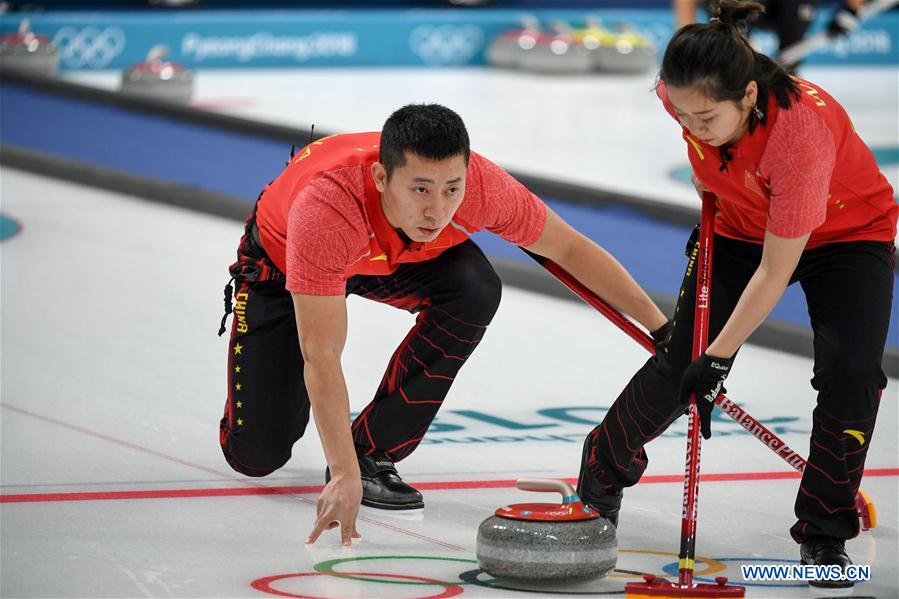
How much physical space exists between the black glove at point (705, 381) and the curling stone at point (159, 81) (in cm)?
613

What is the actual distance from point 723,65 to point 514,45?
31.0 ft

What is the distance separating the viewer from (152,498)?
3119 mm

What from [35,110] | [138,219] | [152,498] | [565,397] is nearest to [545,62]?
[35,110]

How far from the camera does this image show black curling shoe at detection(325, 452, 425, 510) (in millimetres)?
3129

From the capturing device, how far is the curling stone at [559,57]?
1162cm

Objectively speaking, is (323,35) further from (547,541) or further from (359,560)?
(547,541)

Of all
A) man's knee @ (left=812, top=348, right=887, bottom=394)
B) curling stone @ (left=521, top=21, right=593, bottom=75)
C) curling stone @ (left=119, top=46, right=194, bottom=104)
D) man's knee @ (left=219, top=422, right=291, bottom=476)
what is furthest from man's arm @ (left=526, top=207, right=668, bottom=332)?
curling stone @ (left=521, top=21, right=593, bottom=75)

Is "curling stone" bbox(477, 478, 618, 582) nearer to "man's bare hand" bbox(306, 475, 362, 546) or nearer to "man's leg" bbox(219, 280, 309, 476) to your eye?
"man's bare hand" bbox(306, 475, 362, 546)

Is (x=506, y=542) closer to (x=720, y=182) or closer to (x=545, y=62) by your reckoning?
(x=720, y=182)

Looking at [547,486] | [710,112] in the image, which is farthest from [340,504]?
[710,112]

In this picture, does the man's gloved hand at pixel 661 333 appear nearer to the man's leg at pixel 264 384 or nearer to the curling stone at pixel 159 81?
the man's leg at pixel 264 384

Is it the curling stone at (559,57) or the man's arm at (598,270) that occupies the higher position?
the curling stone at (559,57)

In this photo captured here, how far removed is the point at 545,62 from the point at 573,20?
2.66ft

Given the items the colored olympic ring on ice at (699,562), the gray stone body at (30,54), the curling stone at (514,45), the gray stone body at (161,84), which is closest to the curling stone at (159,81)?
the gray stone body at (161,84)
